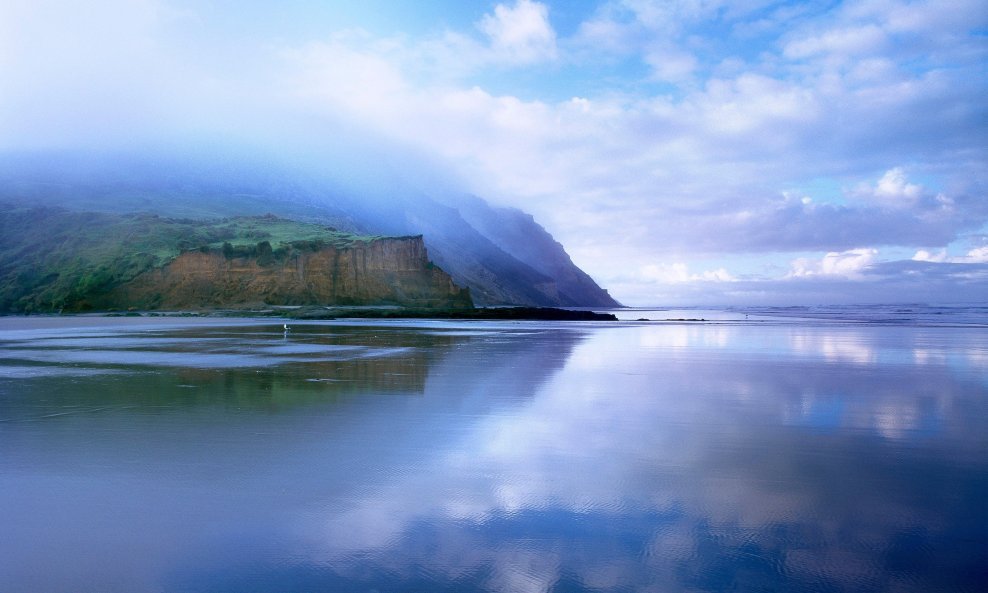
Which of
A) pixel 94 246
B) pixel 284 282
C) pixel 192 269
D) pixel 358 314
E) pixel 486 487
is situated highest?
pixel 94 246

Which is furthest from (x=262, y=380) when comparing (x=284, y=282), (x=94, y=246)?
(x=94, y=246)

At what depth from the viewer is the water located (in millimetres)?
3469

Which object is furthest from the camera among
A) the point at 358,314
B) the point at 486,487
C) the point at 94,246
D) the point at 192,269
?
the point at 94,246

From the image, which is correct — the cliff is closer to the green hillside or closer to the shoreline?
the green hillside

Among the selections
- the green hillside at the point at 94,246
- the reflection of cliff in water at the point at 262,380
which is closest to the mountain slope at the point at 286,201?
the green hillside at the point at 94,246

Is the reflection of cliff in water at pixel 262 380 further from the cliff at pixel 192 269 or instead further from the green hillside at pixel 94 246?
the green hillside at pixel 94 246

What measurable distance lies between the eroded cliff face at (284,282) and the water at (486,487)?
56.4 m

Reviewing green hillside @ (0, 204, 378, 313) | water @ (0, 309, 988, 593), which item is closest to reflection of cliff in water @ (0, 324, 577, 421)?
water @ (0, 309, 988, 593)

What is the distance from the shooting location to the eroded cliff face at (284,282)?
6456cm

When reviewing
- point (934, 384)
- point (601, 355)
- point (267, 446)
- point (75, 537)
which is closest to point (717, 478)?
point (267, 446)

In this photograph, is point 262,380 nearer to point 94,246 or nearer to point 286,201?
point 94,246

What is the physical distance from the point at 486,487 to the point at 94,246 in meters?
80.9

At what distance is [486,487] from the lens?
5055 mm

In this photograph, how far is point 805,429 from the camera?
7.50 meters
